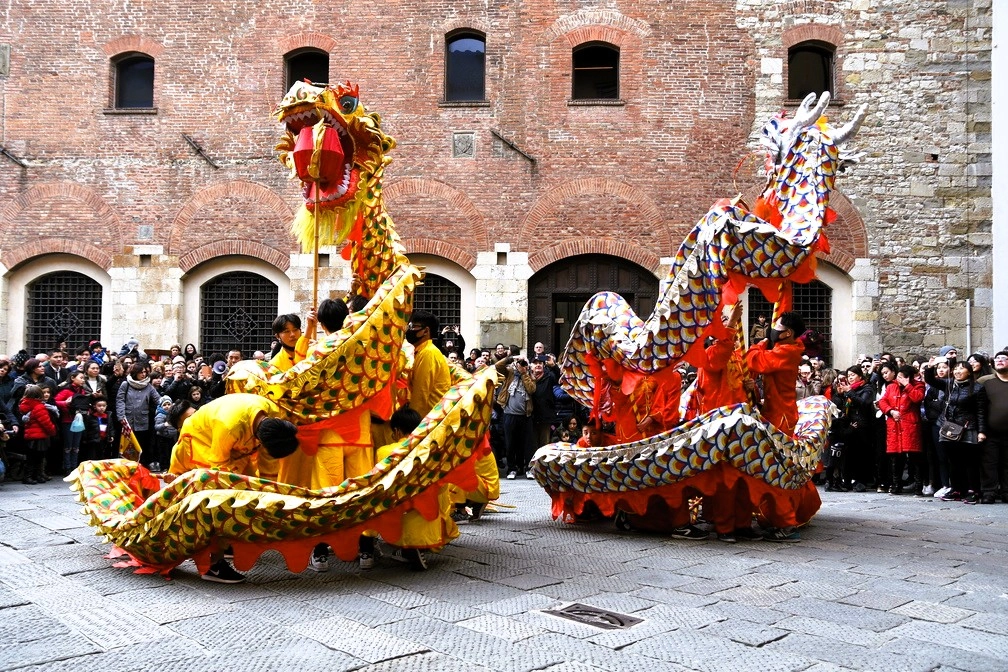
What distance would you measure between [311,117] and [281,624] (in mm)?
3132

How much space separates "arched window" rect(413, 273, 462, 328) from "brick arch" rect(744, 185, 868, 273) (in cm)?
624

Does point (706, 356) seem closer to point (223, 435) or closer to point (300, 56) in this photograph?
point (223, 435)

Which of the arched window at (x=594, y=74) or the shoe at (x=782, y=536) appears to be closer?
the shoe at (x=782, y=536)

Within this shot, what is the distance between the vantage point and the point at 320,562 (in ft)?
17.7

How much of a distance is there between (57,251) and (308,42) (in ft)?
19.0

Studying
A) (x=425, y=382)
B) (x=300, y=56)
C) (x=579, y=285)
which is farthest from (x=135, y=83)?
(x=425, y=382)

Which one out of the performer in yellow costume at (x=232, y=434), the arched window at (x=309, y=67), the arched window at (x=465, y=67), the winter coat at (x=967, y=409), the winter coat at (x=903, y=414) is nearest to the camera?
the performer in yellow costume at (x=232, y=434)

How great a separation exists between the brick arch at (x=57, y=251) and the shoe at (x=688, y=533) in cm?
1245

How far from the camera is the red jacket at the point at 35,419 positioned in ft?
32.8

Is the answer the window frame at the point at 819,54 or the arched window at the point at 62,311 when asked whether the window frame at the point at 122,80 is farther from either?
the window frame at the point at 819,54

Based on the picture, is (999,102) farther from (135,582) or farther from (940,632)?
(135,582)

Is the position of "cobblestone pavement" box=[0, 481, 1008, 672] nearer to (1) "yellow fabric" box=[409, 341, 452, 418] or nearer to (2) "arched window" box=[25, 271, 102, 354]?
(1) "yellow fabric" box=[409, 341, 452, 418]

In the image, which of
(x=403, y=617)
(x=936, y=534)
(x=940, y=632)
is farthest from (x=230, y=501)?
(x=936, y=534)

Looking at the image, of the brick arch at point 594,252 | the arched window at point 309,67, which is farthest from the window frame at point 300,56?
the brick arch at point 594,252
